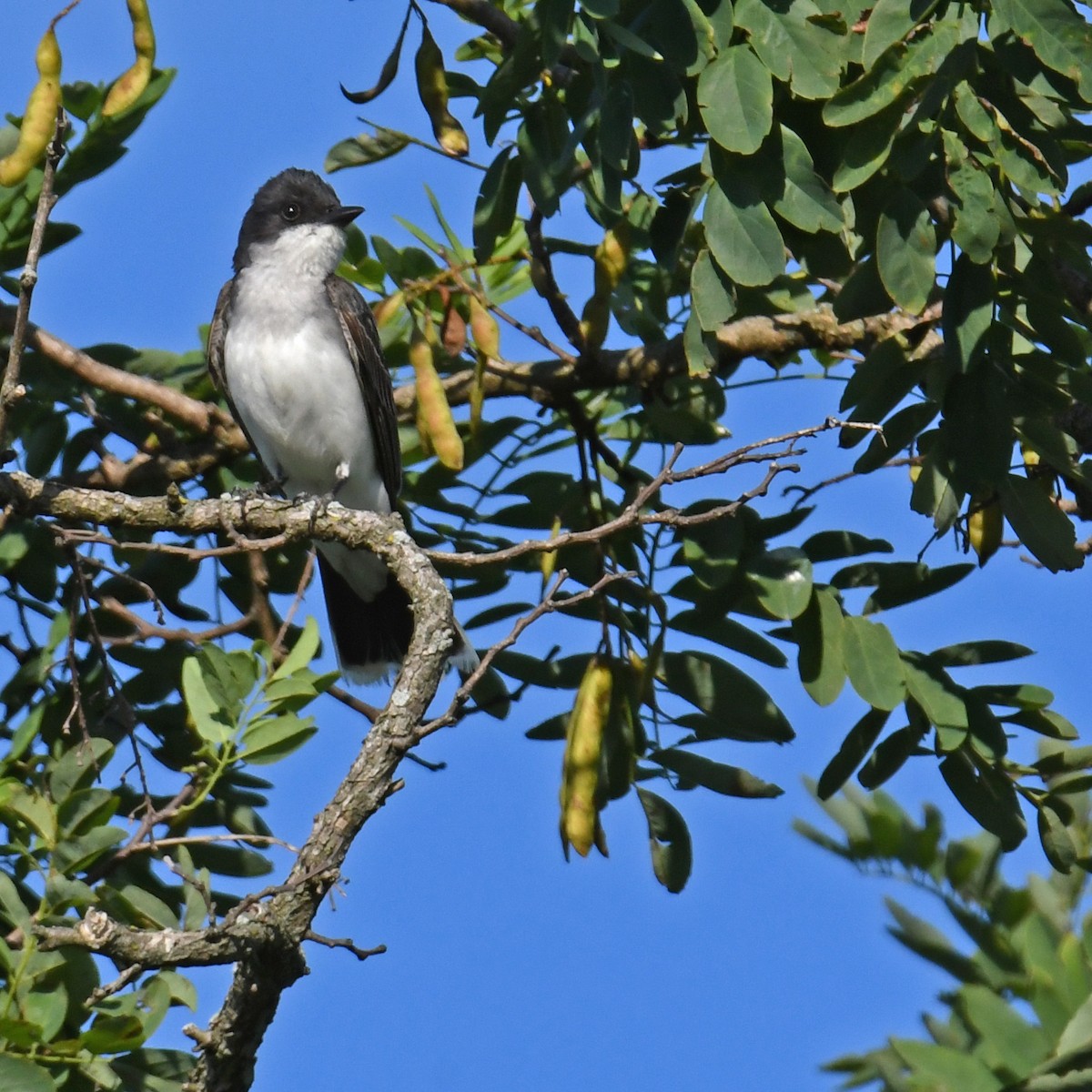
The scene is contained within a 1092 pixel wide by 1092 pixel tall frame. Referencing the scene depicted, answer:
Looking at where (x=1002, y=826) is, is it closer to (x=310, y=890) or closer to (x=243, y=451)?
(x=310, y=890)

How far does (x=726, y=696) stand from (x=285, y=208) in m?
3.01

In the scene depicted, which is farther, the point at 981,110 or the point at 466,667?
the point at 466,667

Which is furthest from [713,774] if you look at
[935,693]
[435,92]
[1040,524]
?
[435,92]

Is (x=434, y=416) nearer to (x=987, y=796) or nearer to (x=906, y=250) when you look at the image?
(x=906, y=250)

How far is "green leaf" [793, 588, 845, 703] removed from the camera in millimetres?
4164

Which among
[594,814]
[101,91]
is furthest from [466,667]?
[101,91]

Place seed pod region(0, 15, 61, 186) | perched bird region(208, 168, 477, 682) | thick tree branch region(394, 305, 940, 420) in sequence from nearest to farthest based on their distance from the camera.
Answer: seed pod region(0, 15, 61, 186) → thick tree branch region(394, 305, 940, 420) → perched bird region(208, 168, 477, 682)

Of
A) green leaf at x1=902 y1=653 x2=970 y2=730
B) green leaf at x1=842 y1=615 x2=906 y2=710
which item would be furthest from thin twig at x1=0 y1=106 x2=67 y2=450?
green leaf at x1=902 y1=653 x2=970 y2=730

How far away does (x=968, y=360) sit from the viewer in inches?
143

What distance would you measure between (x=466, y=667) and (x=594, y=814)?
0.84m

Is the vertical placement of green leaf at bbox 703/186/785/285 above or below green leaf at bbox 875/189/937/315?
above

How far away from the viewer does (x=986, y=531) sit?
4379 millimetres

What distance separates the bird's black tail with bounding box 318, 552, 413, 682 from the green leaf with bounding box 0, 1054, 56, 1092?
10.2 feet

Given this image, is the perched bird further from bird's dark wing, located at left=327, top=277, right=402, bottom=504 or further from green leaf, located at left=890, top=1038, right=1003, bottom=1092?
green leaf, located at left=890, top=1038, right=1003, bottom=1092
